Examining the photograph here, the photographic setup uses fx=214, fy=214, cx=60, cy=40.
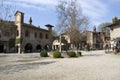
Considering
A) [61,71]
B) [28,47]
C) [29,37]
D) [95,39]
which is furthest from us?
[95,39]

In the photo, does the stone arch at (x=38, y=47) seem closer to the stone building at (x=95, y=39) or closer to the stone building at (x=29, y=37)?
the stone building at (x=29, y=37)

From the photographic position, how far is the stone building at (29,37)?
54062 mm

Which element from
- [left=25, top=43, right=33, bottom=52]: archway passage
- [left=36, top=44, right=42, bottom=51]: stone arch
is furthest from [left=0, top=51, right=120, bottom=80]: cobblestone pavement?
[left=36, top=44, right=42, bottom=51]: stone arch

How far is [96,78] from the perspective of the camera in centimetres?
1125

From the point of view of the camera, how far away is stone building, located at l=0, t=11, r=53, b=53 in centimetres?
5406

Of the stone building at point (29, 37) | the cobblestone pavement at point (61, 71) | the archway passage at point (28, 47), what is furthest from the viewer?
the archway passage at point (28, 47)

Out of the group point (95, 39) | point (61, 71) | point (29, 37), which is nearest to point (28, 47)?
point (29, 37)

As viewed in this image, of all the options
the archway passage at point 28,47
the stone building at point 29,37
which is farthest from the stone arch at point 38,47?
the archway passage at point 28,47

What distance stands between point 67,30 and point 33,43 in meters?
23.2

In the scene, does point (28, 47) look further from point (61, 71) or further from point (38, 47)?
point (61, 71)

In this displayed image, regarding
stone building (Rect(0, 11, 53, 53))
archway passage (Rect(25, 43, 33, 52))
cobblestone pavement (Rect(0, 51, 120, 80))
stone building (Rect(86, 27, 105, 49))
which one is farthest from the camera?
stone building (Rect(86, 27, 105, 49))

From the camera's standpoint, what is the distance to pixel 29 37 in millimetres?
57062

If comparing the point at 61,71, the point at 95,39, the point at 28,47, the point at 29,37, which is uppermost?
the point at 95,39

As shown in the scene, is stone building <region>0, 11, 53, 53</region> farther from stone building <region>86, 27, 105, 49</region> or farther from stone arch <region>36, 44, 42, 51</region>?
stone building <region>86, 27, 105, 49</region>
